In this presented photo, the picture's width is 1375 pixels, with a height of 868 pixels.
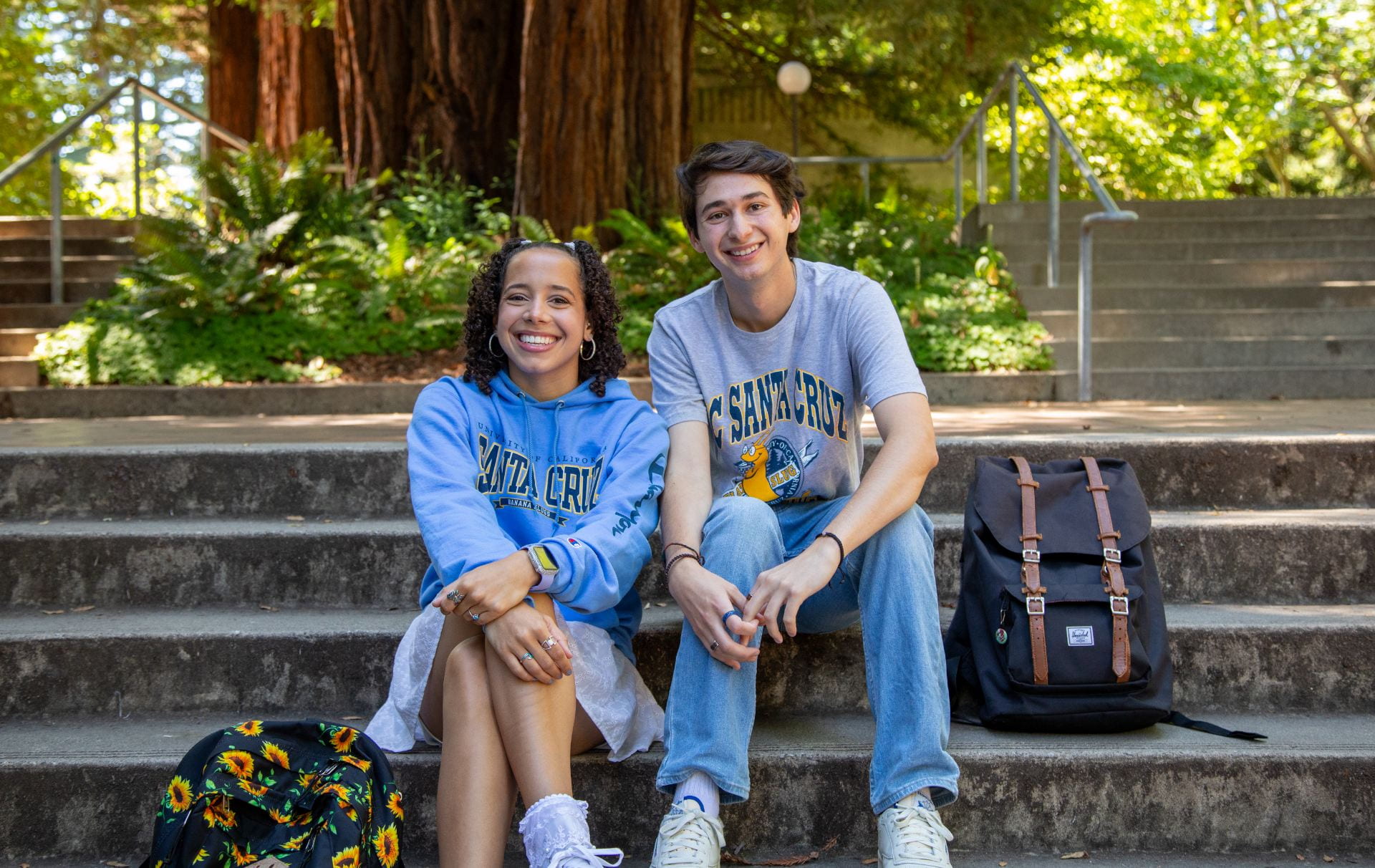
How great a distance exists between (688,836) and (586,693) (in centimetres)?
36

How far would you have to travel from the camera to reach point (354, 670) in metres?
2.77

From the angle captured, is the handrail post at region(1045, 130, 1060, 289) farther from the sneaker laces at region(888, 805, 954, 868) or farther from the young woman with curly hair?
the sneaker laces at region(888, 805, 954, 868)

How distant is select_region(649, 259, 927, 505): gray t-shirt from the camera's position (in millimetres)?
2590

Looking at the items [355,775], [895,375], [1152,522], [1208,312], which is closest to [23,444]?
[355,775]

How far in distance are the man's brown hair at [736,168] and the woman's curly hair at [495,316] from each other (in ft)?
0.81

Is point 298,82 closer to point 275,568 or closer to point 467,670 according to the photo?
point 275,568

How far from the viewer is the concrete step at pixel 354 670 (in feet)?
8.91

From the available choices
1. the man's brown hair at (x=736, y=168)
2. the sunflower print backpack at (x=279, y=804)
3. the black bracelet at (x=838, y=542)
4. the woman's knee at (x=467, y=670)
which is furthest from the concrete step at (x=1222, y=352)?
the sunflower print backpack at (x=279, y=804)

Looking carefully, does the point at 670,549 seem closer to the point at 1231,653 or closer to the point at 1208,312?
the point at 1231,653

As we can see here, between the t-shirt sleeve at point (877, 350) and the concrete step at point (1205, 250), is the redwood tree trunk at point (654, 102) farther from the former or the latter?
the t-shirt sleeve at point (877, 350)

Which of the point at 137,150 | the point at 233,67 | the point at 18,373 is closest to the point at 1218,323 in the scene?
the point at 18,373

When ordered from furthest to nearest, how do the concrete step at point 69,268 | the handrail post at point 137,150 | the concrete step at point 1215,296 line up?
the handrail post at point 137,150 → the concrete step at point 69,268 → the concrete step at point 1215,296

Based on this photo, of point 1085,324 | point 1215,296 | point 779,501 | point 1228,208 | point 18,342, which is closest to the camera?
point 779,501

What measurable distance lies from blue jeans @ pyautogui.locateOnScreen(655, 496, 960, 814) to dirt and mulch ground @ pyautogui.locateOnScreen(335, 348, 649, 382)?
145 inches
